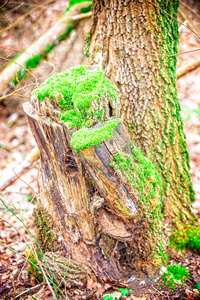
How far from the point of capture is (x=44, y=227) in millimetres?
2361

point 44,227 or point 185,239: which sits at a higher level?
point 44,227

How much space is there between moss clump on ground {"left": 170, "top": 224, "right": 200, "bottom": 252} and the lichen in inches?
61.3

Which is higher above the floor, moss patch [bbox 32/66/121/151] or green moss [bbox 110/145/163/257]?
moss patch [bbox 32/66/121/151]

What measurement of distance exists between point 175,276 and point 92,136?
199cm

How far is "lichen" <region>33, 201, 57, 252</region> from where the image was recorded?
2.34m

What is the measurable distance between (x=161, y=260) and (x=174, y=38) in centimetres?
274

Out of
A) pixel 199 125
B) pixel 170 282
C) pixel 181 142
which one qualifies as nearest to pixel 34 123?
pixel 181 142

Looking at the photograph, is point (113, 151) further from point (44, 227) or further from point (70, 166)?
point (44, 227)

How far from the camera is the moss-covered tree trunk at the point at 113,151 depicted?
1807 mm

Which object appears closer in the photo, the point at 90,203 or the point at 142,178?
the point at 142,178

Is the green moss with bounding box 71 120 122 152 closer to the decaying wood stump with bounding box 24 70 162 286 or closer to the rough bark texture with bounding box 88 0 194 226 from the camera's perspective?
the decaying wood stump with bounding box 24 70 162 286

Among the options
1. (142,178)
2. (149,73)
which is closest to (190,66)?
(149,73)

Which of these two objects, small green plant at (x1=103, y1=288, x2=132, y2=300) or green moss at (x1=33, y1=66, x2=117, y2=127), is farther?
small green plant at (x1=103, y1=288, x2=132, y2=300)

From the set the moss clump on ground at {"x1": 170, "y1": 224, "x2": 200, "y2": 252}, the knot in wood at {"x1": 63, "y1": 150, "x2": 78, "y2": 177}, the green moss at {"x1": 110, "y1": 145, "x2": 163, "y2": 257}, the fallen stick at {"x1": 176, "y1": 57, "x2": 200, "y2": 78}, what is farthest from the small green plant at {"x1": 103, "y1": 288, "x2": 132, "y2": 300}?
the fallen stick at {"x1": 176, "y1": 57, "x2": 200, "y2": 78}
